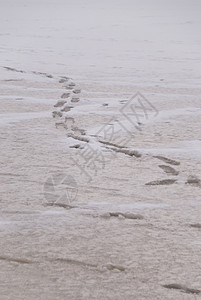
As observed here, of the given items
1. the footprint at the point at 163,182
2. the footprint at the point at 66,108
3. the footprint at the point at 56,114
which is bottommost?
the footprint at the point at 163,182

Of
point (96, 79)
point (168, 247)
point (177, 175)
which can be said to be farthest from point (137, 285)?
point (96, 79)

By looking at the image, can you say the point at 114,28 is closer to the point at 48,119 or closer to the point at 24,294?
the point at 48,119

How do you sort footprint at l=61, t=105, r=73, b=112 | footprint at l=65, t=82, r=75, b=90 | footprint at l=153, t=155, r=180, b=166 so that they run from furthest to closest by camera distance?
footprint at l=65, t=82, r=75, b=90
footprint at l=61, t=105, r=73, b=112
footprint at l=153, t=155, r=180, b=166

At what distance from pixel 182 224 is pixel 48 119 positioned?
232 centimetres

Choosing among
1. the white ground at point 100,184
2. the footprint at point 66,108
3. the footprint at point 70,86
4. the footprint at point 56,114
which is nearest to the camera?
the white ground at point 100,184

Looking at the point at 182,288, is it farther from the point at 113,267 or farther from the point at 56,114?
Answer: the point at 56,114

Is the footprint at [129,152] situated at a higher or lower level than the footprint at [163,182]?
higher

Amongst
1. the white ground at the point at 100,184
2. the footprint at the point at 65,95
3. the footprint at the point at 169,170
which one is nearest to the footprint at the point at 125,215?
the white ground at the point at 100,184

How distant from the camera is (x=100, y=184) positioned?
120 inches

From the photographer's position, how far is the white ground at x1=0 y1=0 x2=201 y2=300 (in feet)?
6.70

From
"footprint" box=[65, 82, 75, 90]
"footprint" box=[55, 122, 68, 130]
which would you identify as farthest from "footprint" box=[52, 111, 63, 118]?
"footprint" box=[65, 82, 75, 90]

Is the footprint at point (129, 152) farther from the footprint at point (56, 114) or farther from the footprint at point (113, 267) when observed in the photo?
the footprint at point (113, 267)

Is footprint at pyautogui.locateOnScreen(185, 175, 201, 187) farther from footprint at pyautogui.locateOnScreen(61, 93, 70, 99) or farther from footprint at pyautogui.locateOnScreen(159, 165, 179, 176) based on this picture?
footprint at pyautogui.locateOnScreen(61, 93, 70, 99)

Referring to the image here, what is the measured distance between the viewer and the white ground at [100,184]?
6.70 feet
